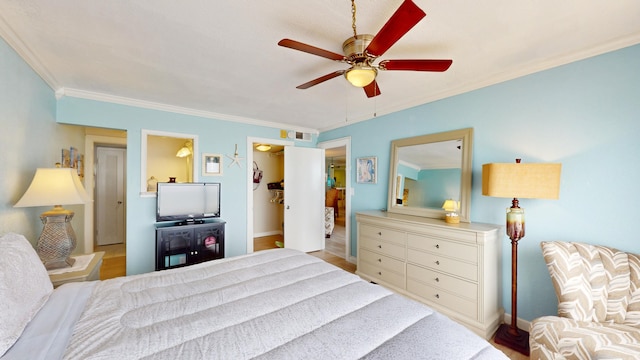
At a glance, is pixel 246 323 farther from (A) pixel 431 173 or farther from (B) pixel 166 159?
(B) pixel 166 159

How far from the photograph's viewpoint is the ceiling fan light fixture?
1.62m

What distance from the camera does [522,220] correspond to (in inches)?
80.6

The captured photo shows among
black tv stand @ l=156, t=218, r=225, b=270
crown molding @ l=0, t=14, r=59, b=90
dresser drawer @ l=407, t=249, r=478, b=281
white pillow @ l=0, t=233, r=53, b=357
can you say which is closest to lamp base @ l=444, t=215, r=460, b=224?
dresser drawer @ l=407, t=249, r=478, b=281

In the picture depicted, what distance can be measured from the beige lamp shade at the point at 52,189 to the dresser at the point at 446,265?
299cm

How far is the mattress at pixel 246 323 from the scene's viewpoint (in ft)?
2.98

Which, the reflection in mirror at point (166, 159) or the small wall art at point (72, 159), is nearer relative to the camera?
the small wall art at point (72, 159)

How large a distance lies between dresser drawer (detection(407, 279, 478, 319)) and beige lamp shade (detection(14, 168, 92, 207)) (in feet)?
10.7

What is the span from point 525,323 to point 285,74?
10.7 feet

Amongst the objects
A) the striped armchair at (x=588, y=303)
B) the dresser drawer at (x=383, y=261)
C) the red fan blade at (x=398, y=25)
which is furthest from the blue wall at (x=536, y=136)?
the red fan blade at (x=398, y=25)

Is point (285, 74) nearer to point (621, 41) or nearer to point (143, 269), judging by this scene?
point (621, 41)

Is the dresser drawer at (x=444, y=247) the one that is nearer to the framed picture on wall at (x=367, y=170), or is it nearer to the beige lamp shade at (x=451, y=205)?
the beige lamp shade at (x=451, y=205)

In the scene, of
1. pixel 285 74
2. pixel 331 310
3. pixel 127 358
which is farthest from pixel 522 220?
pixel 127 358

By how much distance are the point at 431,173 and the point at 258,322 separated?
2549 mm

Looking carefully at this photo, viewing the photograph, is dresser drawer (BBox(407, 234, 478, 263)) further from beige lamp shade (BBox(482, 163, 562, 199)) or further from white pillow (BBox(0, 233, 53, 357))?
white pillow (BBox(0, 233, 53, 357))
